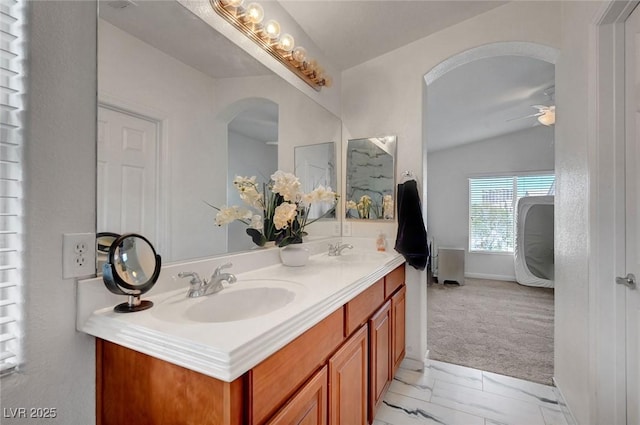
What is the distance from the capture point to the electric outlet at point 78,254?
822 mm

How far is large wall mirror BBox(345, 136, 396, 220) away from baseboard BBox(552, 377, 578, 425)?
155 centimetres

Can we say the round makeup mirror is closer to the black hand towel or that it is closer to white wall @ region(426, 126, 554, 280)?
the black hand towel

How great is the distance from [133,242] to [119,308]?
0.65ft

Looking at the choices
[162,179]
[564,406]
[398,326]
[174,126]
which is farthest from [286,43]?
[564,406]

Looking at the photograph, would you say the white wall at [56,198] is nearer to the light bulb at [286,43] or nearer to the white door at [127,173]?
the white door at [127,173]

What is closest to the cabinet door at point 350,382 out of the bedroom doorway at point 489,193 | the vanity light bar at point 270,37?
the bedroom doorway at point 489,193

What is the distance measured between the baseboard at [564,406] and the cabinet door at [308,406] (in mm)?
1560

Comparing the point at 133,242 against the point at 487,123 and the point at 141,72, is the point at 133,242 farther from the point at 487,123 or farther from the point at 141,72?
the point at 487,123

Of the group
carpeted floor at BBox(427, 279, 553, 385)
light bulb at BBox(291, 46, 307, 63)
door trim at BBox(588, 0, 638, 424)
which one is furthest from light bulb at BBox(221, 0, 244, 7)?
carpeted floor at BBox(427, 279, 553, 385)

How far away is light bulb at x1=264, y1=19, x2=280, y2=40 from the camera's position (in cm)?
162

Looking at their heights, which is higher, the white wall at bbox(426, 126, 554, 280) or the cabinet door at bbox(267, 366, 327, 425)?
the white wall at bbox(426, 126, 554, 280)

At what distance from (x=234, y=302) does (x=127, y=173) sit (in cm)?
→ 61

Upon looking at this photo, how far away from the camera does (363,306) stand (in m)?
1.42

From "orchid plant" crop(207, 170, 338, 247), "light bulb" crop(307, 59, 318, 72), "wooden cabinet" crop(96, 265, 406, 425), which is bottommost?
"wooden cabinet" crop(96, 265, 406, 425)
